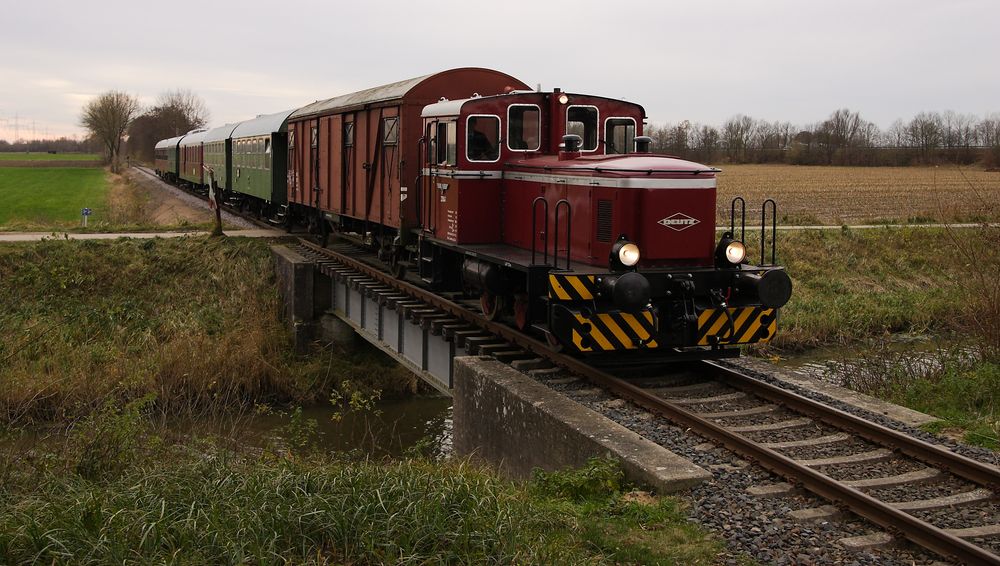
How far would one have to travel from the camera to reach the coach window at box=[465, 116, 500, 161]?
38.3ft

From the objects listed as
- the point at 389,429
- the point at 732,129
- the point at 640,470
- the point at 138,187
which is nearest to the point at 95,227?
the point at 389,429

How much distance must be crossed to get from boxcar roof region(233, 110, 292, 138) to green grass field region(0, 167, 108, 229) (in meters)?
6.31

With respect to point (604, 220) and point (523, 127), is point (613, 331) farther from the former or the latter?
point (523, 127)

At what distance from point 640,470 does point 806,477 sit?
48.8 inches

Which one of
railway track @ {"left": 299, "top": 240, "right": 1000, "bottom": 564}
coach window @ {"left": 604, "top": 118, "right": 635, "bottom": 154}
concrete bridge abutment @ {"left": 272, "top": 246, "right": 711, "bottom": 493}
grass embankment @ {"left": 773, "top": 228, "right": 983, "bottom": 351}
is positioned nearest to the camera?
railway track @ {"left": 299, "top": 240, "right": 1000, "bottom": 564}

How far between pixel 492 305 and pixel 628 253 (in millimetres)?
2968

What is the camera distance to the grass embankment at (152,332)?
1598 centimetres

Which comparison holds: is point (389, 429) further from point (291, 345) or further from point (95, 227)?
point (95, 227)

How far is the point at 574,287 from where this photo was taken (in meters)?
9.38

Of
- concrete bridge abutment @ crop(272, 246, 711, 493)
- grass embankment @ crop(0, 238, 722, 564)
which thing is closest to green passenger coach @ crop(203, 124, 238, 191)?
concrete bridge abutment @ crop(272, 246, 711, 493)

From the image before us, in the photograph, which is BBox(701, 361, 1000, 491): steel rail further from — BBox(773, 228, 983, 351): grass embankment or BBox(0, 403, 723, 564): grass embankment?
BBox(773, 228, 983, 351): grass embankment

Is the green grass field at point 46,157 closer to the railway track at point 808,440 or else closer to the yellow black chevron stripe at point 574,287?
the railway track at point 808,440

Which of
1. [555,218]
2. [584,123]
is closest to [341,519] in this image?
[555,218]

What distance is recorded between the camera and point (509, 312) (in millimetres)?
11852
